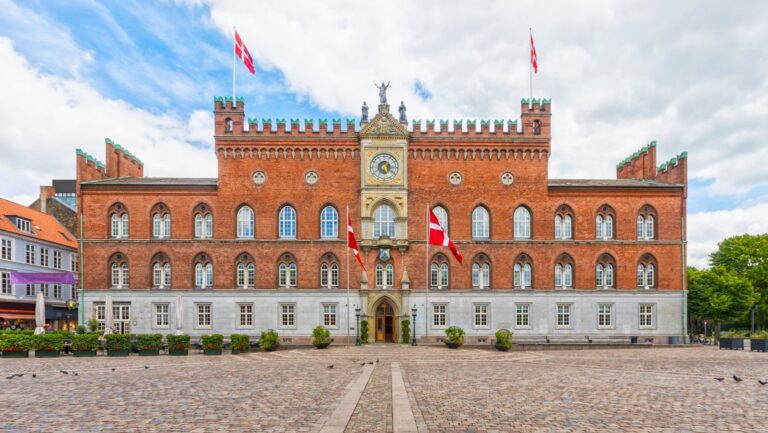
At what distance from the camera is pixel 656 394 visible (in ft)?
56.7

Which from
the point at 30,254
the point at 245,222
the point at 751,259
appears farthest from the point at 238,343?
the point at 751,259

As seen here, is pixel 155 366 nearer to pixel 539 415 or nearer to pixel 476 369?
pixel 476 369

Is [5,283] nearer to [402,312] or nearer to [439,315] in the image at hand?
[402,312]

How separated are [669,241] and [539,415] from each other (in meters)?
37.8

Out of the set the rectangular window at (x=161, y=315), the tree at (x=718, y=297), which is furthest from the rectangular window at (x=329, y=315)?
the tree at (x=718, y=297)

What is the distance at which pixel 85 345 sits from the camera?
32.0 meters

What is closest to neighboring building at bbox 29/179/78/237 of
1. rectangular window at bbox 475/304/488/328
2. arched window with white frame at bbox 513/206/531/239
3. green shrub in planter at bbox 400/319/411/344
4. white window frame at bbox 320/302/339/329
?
white window frame at bbox 320/302/339/329

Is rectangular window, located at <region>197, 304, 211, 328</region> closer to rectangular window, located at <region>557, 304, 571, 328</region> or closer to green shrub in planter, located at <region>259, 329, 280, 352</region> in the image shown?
green shrub in planter, located at <region>259, 329, 280, 352</region>

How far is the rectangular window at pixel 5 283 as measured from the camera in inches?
1884

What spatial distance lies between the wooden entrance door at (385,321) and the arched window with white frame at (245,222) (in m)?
12.3

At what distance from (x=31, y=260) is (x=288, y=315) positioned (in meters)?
27.0

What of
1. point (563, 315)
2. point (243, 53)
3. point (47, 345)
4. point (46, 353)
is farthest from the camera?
point (563, 315)

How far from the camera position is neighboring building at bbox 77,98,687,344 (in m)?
44.9

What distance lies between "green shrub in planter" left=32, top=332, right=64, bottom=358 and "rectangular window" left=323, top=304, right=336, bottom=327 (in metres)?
19.2
